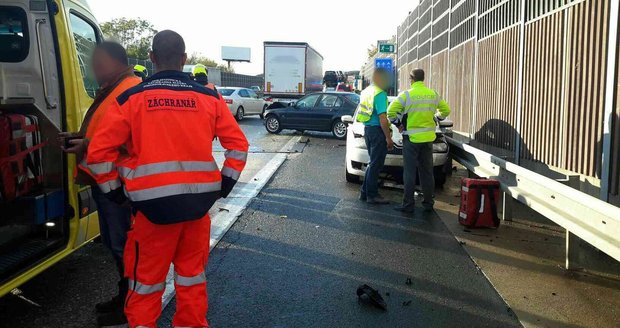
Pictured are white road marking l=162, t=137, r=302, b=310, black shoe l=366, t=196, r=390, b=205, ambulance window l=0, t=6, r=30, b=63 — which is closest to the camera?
ambulance window l=0, t=6, r=30, b=63

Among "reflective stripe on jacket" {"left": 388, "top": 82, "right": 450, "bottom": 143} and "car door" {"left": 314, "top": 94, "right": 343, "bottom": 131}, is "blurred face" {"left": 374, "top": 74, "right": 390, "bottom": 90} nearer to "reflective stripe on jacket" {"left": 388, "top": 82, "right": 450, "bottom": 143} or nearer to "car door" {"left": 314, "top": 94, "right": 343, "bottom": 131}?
"reflective stripe on jacket" {"left": 388, "top": 82, "right": 450, "bottom": 143}

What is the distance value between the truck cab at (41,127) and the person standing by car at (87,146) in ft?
1.08

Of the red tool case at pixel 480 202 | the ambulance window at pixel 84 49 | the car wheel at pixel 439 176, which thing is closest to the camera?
the ambulance window at pixel 84 49

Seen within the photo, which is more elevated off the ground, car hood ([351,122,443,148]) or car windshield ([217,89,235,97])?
car windshield ([217,89,235,97])

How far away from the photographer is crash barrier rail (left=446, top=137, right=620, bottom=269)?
385 centimetres

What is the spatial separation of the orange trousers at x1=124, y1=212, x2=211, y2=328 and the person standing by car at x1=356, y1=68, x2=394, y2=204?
494cm

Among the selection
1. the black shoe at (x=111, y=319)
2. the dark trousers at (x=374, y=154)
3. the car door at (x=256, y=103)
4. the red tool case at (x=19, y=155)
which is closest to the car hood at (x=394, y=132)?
the dark trousers at (x=374, y=154)

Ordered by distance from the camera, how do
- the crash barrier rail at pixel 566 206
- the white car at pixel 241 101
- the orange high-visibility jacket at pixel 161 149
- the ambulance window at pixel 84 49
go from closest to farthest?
the orange high-visibility jacket at pixel 161 149, the crash barrier rail at pixel 566 206, the ambulance window at pixel 84 49, the white car at pixel 241 101

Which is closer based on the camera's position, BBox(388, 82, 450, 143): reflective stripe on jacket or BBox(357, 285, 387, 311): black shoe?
BBox(357, 285, 387, 311): black shoe

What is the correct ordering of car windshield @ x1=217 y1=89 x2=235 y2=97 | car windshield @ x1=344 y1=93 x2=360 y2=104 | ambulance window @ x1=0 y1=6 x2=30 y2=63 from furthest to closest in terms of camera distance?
car windshield @ x1=217 y1=89 x2=235 y2=97 < car windshield @ x1=344 y1=93 x2=360 y2=104 < ambulance window @ x1=0 y1=6 x2=30 y2=63

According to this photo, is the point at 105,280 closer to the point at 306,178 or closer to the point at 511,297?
the point at 511,297

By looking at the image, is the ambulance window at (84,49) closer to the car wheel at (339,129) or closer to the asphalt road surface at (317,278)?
the asphalt road surface at (317,278)

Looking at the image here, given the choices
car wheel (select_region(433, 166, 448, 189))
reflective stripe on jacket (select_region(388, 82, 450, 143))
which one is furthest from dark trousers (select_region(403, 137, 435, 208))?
car wheel (select_region(433, 166, 448, 189))

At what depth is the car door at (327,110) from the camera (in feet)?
59.7
